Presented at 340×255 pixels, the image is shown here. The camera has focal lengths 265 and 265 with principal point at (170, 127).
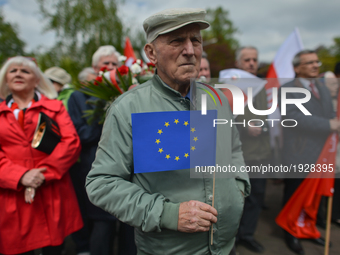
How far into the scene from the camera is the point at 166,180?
1.36 m

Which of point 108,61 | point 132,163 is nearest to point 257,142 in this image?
point 132,163

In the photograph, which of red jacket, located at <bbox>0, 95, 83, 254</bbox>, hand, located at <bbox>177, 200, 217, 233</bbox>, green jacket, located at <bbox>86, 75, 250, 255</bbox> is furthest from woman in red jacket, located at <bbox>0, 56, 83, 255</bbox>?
hand, located at <bbox>177, 200, 217, 233</bbox>

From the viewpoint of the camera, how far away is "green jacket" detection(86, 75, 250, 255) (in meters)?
1.23

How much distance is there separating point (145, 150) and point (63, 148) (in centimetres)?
135

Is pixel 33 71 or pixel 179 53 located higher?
pixel 33 71

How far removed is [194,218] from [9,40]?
36.9 m

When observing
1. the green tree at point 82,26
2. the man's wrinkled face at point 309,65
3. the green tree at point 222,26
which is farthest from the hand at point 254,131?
the green tree at point 222,26

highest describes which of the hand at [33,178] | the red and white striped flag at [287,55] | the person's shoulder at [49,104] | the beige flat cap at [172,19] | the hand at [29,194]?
the red and white striped flag at [287,55]

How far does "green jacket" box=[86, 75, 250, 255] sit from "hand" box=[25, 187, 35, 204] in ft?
3.72

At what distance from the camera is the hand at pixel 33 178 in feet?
7.02

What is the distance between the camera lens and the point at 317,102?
284cm

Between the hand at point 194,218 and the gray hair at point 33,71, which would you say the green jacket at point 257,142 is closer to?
the hand at point 194,218

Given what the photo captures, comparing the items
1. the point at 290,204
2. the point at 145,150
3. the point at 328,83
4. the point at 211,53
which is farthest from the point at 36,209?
the point at 211,53

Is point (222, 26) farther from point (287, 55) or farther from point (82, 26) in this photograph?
point (287, 55)
